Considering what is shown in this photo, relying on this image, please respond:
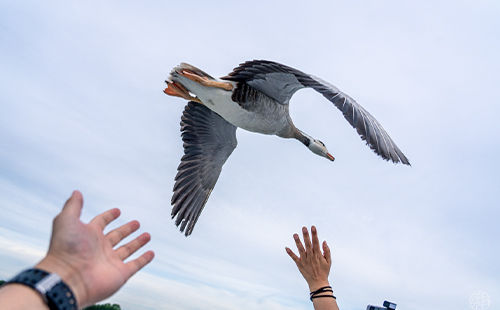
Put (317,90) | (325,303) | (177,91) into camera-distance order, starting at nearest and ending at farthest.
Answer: (325,303) → (317,90) → (177,91)

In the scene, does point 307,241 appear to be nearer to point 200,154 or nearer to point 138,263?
point 138,263

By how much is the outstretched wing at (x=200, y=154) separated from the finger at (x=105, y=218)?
3.89m

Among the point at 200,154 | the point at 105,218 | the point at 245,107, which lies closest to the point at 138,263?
the point at 105,218

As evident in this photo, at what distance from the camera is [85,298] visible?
1165 mm

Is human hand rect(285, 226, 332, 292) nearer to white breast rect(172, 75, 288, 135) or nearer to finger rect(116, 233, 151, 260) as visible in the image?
finger rect(116, 233, 151, 260)

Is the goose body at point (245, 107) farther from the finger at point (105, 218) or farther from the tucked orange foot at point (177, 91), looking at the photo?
the finger at point (105, 218)

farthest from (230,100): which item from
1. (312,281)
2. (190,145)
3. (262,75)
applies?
(312,281)

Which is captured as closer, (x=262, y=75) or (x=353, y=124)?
(x=353, y=124)

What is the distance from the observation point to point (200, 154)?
582cm

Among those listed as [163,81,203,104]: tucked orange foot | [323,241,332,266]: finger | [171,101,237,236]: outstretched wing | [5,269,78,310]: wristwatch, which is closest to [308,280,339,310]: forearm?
[323,241,332,266]: finger

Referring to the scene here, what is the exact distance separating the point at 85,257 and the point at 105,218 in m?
0.20

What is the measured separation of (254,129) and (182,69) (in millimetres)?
1205

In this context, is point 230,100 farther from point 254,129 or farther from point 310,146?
point 310,146

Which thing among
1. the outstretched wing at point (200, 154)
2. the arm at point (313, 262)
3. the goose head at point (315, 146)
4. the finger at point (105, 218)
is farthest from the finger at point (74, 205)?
the goose head at point (315, 146)
